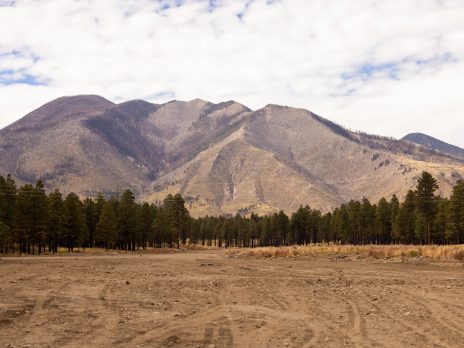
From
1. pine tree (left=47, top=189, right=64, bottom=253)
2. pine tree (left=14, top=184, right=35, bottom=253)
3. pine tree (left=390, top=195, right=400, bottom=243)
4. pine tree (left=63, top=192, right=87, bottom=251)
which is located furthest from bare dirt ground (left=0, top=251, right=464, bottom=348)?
pine tree (left=390, top=195, right=400, bottom=243)

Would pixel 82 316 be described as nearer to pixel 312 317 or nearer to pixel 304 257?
pixel 312 317

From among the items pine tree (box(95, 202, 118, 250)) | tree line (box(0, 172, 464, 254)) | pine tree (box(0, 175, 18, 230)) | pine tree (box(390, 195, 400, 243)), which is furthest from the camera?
pine tree (box(390, 195, 400, 243))

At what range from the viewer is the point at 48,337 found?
11.2m

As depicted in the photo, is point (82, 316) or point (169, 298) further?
point (169, 298)

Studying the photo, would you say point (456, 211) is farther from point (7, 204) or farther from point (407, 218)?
point (7, 204)

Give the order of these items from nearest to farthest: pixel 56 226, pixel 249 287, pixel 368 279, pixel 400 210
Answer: pixel 249 287 < pixel 368 279 < pixel 56 226 < pixel 400 210

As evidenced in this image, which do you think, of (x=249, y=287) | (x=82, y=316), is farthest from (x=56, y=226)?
(x=82, y=316)

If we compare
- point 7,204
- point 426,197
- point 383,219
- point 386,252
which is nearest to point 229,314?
point 386,252

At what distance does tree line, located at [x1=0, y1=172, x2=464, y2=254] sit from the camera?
7419 cm

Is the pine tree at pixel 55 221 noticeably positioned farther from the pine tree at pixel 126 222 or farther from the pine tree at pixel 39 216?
the pine tree at pixel 126 222

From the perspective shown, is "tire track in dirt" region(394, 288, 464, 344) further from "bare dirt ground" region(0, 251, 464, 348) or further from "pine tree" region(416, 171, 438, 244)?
"pine tree" region(416, 171, 438, 244)

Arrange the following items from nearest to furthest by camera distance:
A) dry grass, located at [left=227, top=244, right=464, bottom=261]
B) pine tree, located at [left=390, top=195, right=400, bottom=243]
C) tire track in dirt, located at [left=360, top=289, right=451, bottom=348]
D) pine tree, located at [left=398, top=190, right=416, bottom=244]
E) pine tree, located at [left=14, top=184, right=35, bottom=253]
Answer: tire track in dirt, located at [left=360, top=289, right=451, bottom=348], dry grass, located at [left=227, top=244, right=464, bottom=261], pine tree, located at [left=14, top=184, right=35, bottom=253], pine tree, located at [left=398, top=190, right=416, bottom=244], pine tree, located at [left=390, top=195, right=400, bottom=243]

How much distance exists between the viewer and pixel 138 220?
3905 inches

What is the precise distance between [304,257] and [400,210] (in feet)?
196
